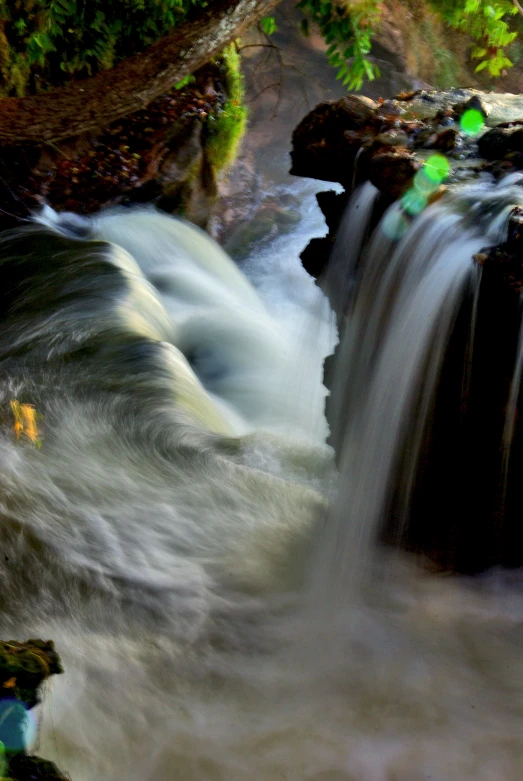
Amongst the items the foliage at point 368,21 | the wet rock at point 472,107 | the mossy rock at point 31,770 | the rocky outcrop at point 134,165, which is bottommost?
the mossy rock at point 31,770

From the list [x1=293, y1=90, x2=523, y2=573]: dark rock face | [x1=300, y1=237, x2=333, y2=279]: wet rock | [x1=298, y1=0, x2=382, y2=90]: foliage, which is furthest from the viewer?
[x1=298, y1=0, x2=382, y2=90]: foliage

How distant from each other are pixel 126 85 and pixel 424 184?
2788 millimetres

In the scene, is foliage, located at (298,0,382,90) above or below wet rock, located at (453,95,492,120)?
above

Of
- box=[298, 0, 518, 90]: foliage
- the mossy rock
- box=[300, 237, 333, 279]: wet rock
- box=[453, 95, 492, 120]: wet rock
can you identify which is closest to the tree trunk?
box=[298, 0, 518, 90]: foliage

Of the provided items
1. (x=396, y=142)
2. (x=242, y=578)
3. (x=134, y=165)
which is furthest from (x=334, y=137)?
(x=134, y=165)

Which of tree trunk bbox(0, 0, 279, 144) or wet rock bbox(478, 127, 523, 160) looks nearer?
wet rock bbox(478, 127, 523, 160)

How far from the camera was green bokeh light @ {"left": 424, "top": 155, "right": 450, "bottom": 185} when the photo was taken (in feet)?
12.0

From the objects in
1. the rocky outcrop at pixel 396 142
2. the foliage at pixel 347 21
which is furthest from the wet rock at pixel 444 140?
the foliage at pixel 347 21

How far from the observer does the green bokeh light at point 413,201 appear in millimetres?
3541

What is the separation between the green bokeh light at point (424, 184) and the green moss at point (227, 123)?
20.8 ft

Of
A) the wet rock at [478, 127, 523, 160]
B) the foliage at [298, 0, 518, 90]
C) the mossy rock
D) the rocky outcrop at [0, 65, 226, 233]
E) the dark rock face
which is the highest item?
the foliage at [298, 0, 518, 90]

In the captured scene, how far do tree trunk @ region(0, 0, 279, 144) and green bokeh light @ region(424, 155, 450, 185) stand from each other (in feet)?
8.25

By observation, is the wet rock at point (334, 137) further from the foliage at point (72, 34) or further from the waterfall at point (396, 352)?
the foliage at point (72, 34)

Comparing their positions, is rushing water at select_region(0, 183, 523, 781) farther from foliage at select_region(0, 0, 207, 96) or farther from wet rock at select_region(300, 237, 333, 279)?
foliage at select_region(0, 0, 207, 96)
